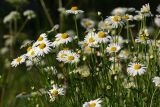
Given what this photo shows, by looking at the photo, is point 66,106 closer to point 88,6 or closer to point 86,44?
point 86,44

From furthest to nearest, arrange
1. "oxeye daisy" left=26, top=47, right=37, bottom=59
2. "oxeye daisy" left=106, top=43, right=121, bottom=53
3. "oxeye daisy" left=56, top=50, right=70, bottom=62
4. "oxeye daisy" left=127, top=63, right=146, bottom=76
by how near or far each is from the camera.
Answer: "oxeye daisy" left=106, top=43, right=121, bottom=53, "oxeye daisy" left=56, top=50, right=70, bottom=62, "oxeye daisy" left=26, top=47, right=37, bottom=59, "oxeye daisy" left=127, top=63, right=146, bottom=76

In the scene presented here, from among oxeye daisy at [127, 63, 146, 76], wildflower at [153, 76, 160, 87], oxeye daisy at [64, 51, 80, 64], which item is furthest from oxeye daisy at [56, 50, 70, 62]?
wildflower at [153, 76, 160, 87]

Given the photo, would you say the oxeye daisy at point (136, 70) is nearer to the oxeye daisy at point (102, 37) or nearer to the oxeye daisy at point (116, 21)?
the oxeye daisy at point (102, 37)

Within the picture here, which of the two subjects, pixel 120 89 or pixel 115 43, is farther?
pixel 115 43

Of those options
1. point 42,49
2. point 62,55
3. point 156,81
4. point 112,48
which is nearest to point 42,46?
point 42,49

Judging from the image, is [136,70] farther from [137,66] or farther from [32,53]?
[32,53]

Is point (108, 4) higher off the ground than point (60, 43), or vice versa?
point (108, 4)

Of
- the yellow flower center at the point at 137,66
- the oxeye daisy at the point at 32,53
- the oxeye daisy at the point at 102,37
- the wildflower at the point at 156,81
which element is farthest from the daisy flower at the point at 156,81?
the oxeye daisy at the point at 32,53

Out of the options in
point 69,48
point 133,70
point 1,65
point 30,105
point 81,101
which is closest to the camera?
point 133,70

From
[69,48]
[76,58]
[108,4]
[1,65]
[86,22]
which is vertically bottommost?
[76,58]

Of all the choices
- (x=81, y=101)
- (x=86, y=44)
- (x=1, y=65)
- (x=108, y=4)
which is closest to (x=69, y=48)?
(x=86, y=44)

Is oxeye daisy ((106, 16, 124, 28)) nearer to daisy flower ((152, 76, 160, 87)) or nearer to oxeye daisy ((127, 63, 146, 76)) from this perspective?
oxeye daisy ((127, 63, 146, 76))
